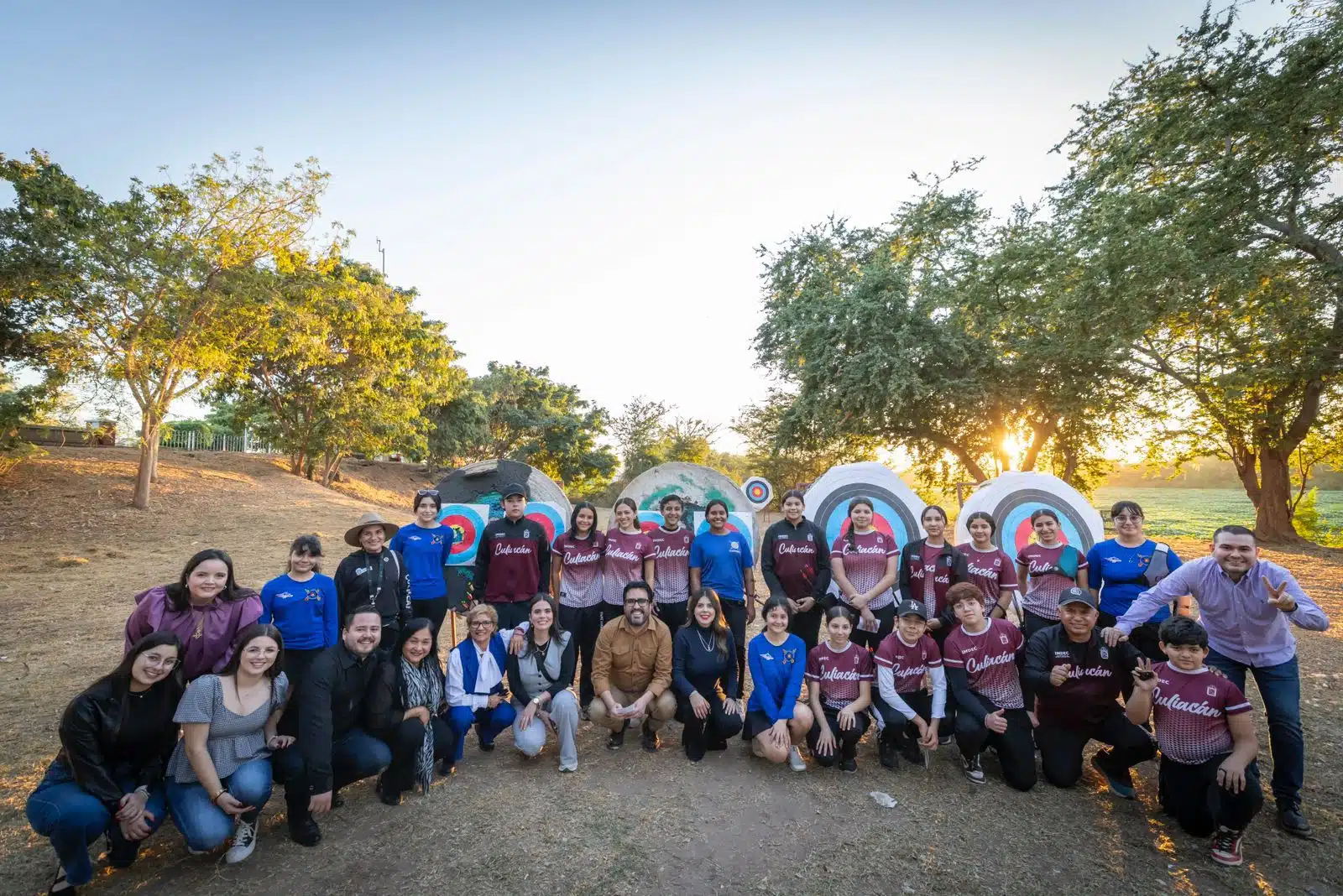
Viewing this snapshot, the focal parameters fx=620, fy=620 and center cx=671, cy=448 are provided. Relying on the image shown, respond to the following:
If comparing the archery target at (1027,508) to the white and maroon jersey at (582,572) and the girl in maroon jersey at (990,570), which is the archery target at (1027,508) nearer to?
the girl in maroon jersey at (990,570)

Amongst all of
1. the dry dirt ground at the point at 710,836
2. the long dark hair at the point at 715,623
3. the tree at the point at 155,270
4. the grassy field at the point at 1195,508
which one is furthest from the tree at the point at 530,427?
the long dark hair at the point at 715,623

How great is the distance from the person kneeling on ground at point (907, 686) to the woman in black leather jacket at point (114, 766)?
4326 mm

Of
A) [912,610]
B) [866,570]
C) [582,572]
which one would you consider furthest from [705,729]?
[866,570]

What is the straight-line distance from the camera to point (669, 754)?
15.1 feet

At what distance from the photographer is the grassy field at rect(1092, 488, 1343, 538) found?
87.0ft

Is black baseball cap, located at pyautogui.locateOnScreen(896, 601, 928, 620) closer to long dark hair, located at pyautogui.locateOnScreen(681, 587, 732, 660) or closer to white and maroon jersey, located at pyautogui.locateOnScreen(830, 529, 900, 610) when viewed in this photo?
white and maroon jersey, located at pyautogui.locateOnScreen(830, 529, 900, 610)

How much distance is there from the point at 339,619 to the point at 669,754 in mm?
2619

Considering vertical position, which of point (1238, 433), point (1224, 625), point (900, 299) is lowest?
point (1224, 625)

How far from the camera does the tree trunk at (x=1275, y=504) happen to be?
16344mm

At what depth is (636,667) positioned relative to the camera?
15.4ft

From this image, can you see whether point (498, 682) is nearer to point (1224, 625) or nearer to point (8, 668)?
point (1224, 625)

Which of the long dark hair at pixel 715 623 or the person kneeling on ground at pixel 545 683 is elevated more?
the long dark hair at pixel 715 623

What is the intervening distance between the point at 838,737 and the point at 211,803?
12.3ft

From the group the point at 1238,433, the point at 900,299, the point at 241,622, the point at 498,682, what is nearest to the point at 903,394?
the point at 900,299
